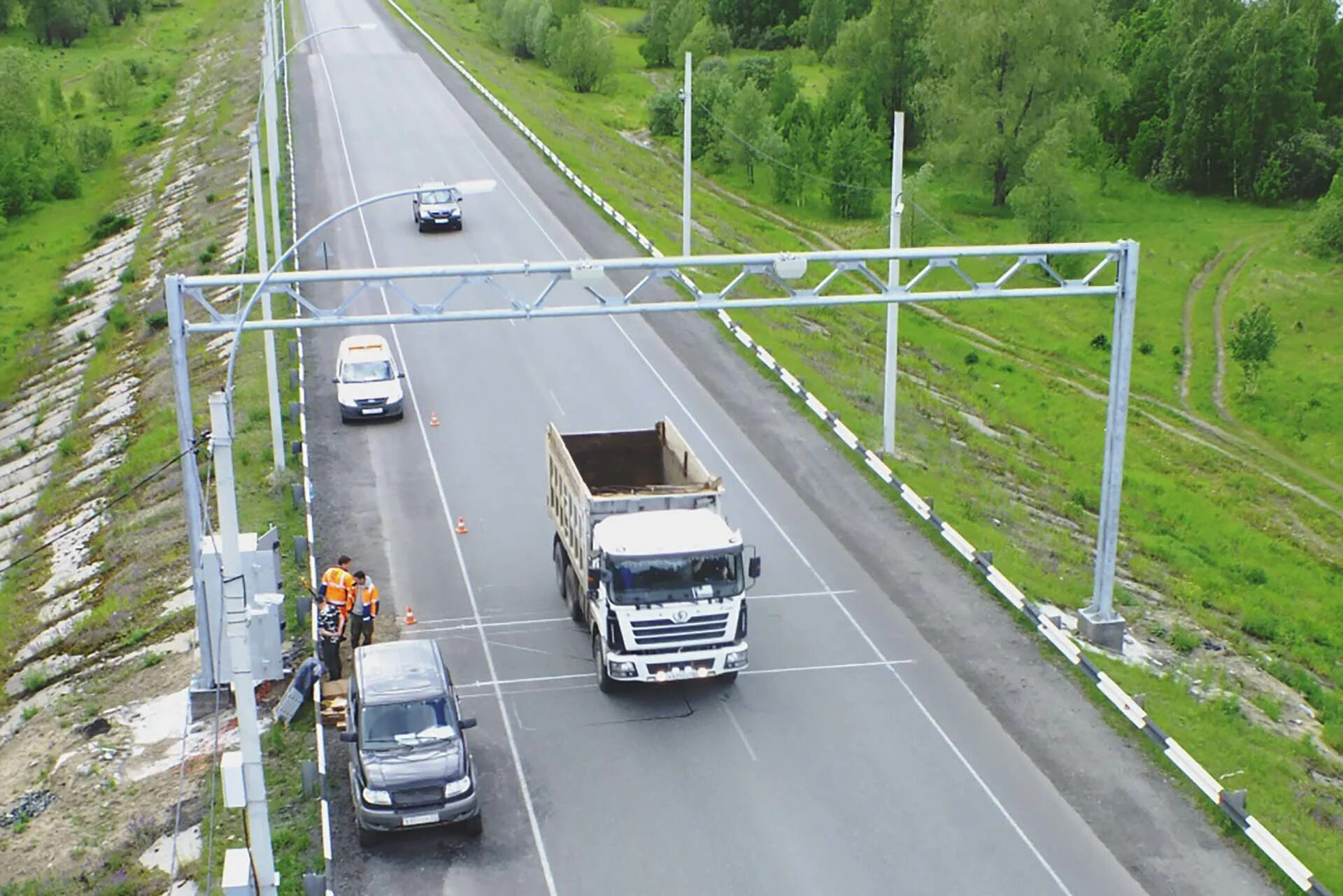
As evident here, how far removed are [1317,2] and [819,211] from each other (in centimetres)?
3903

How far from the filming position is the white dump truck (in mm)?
22984

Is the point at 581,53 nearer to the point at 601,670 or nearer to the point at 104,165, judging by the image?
the point at 104,165

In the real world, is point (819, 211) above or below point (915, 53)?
below

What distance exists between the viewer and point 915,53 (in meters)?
90.6

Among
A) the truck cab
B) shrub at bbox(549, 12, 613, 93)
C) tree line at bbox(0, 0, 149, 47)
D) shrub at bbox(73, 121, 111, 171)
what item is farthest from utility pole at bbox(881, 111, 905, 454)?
tree line at bbox(0, 0, 149, 47)

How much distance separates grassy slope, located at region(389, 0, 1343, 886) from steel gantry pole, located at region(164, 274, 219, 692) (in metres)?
15.1

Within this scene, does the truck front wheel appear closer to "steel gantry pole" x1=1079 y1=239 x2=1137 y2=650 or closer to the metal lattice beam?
the metal lattice beam

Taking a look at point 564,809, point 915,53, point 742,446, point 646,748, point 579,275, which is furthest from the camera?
point 915,53

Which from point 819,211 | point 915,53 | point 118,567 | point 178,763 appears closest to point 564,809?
point 178,763

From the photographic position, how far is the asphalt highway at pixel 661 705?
792 inches

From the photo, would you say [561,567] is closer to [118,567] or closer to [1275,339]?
[118,567]

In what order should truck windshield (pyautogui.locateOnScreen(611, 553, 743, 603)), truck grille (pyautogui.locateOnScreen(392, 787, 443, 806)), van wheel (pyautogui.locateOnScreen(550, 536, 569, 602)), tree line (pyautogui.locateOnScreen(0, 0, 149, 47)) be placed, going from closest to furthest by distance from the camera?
truck grille (pyautogui.locateOnScreen(392, 787, 443, 806)), truck windshield (pyautogui.locateOnScreen(611, 553, 743, 603)), van wheel (pyautogui.locateOnScreen(550, 536, 569, 602)), tree line (pyautogui.locateOnScreen(0, 0, 149, 47))

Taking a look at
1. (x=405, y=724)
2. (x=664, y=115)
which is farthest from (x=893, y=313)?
(x=664, y=115)

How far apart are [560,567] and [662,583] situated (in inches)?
206
